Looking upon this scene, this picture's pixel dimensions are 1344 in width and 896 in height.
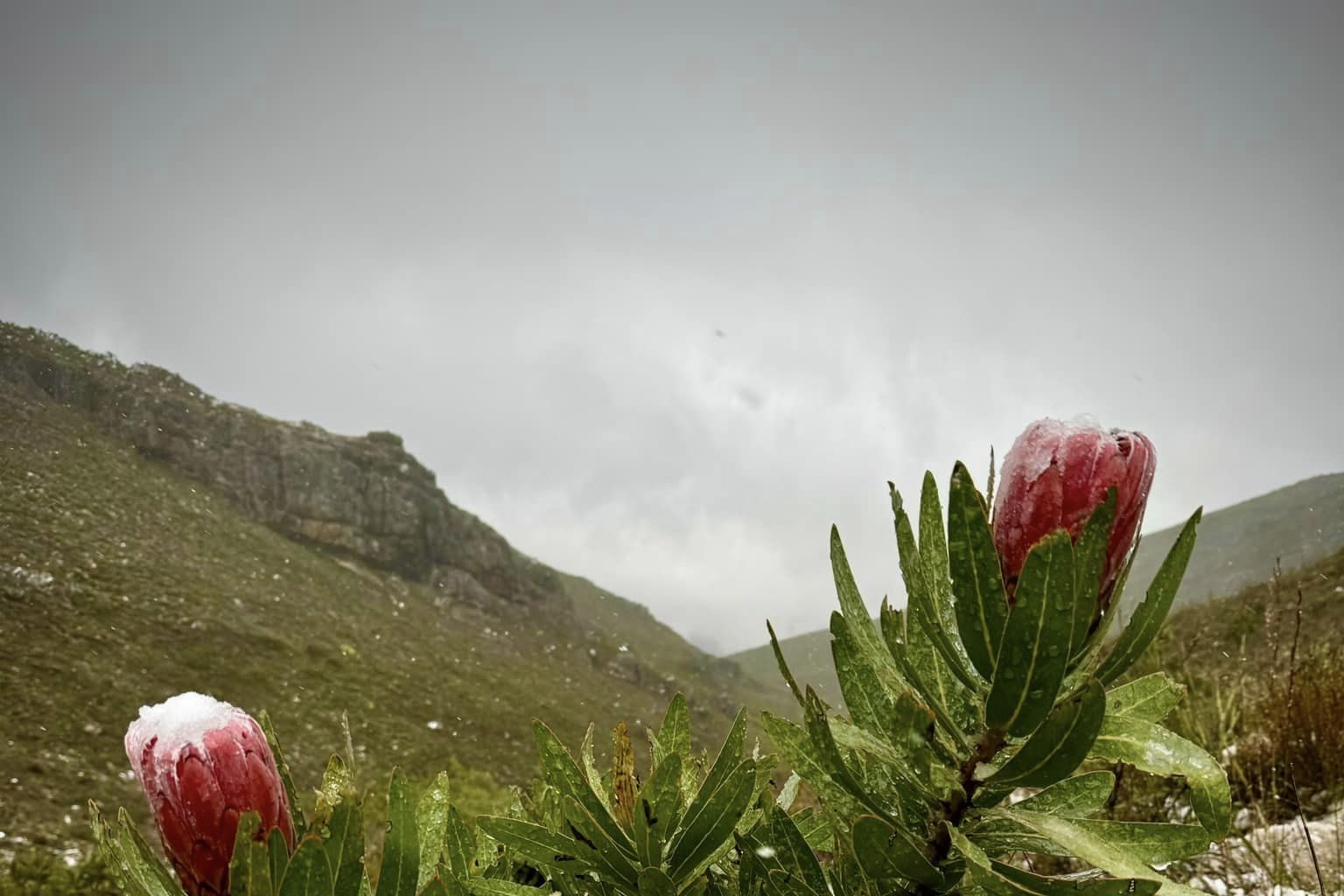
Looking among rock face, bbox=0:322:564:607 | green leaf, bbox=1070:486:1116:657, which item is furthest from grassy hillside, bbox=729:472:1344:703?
green leaf, bbox=1070:486:1116:657

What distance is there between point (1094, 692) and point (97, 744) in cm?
2328

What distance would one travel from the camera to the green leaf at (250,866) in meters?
0.73

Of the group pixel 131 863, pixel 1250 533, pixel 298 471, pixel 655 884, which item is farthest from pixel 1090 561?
pixel 1250 533

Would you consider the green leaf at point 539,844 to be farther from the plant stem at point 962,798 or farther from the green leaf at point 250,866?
the plant stem at point 962,798

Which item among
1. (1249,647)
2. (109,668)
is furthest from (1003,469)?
(109,668)

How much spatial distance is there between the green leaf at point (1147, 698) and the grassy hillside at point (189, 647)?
17.0 meters

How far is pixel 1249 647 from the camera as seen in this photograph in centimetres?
1324

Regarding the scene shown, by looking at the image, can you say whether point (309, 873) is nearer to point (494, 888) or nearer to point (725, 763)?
point (494, 888)

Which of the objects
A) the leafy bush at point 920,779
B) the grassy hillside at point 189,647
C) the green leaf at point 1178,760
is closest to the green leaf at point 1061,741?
the leafy bush at point 920,779

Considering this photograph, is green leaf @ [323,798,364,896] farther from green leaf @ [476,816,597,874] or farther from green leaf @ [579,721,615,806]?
green leaf @ [579,721,615,806]

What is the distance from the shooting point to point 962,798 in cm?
78

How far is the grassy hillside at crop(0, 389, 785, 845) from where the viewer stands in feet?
61.8

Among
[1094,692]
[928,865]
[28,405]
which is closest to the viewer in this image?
[1094,692]

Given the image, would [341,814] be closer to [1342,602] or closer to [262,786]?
[262,786]
